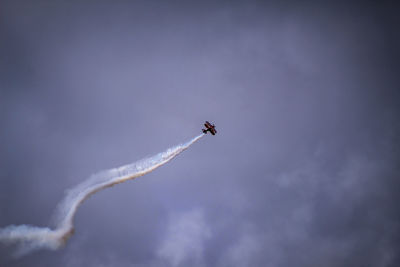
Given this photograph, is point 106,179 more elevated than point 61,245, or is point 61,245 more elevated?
point 106,179

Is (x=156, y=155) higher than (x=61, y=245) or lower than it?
higher

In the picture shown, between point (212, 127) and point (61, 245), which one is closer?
point (61, 245)

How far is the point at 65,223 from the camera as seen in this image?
2392 inches

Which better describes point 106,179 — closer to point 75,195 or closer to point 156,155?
point 75,195

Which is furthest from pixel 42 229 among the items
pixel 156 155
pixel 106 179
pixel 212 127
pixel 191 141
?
pixel 212 127

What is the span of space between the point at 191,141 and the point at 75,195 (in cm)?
2904

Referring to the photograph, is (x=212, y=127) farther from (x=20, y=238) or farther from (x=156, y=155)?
(x=20, y=238)

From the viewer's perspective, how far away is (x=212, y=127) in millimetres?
76000

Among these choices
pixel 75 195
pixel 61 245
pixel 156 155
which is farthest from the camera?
pixel 156 155

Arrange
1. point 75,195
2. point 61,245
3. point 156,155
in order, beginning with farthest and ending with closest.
Result: point 156,155 → point 75,195 → point 61,245

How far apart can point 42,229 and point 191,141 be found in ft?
123

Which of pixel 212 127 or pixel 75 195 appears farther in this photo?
pixel 212 127

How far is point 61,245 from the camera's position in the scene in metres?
59.8

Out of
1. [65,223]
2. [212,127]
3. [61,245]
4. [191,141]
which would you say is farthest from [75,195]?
[212,127]
